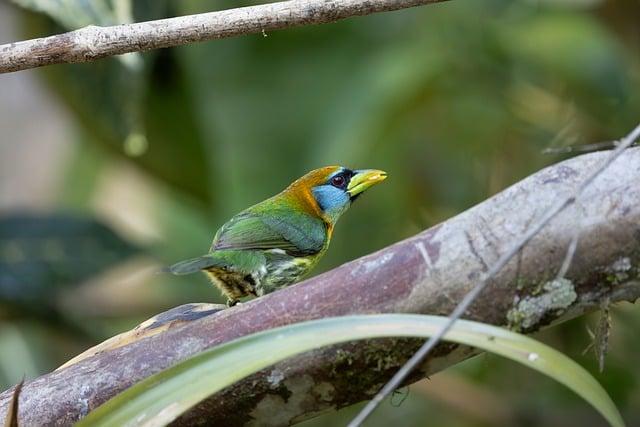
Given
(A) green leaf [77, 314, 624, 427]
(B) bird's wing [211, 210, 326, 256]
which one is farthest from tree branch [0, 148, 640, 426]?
(B) bird's wing [211, 210, 326, 256]

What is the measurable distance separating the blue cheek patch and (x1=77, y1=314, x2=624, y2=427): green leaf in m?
1.49

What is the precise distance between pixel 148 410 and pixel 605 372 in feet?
9.01

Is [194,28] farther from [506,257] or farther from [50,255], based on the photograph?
[50,255]

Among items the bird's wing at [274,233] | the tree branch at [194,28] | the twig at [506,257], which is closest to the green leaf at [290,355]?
the twig at [506,257]

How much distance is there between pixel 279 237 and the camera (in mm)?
2883

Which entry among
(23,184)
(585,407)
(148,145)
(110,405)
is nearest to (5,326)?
(148,145)

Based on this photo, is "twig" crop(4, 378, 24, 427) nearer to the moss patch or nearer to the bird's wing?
the moss patch

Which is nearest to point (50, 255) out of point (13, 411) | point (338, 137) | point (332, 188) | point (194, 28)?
point (338, 137)

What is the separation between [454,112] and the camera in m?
4.99

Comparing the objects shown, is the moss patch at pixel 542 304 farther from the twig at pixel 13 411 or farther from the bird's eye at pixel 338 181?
the bird's eye at pixel 338 181

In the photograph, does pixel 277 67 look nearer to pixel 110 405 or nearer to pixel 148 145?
pixel 148 145

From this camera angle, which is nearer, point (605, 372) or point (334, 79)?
point (605, 372)

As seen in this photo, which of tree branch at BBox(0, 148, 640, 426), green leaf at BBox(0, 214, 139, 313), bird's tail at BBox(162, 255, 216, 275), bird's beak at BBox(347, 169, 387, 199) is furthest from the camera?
green leaf at BBox(0, 214, 139, 313)

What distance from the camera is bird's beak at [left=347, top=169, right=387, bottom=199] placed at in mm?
3119
